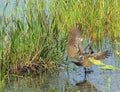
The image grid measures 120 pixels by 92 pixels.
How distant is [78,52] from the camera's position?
Result: 615 cm

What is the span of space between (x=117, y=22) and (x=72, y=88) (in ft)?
9.70

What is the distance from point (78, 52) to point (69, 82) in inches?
23.9

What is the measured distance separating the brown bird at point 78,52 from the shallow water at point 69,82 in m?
0.16

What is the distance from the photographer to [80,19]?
26.2 ft

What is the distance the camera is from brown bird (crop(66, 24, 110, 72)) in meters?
6.05

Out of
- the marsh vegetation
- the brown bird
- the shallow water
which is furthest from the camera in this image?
the brown bird

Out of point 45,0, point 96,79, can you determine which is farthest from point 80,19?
point 96,79

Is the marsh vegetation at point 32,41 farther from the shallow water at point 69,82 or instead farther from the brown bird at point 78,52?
the brown bird at point 78,52

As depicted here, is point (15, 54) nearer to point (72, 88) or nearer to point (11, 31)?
point (11, 31)

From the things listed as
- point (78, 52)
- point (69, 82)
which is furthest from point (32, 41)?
point (69, 82)

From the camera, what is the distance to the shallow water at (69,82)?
5.30 m

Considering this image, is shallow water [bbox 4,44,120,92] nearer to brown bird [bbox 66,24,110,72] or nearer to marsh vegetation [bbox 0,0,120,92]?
marsh vegetation [bbox 0,0,120,92]

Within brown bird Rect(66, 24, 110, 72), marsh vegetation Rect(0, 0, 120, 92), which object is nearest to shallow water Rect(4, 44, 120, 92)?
marsh vegetation Rect(0, 0, 120, 92)

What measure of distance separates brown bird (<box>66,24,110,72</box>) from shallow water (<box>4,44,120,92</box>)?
0.16 metres
